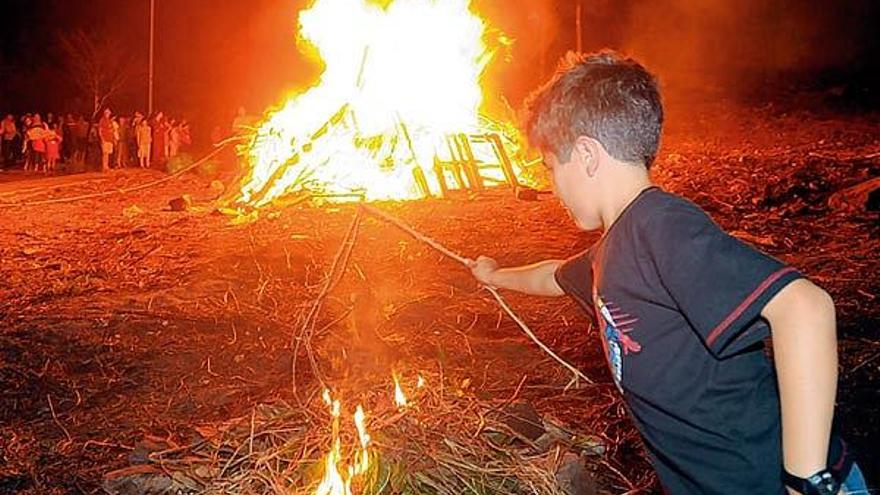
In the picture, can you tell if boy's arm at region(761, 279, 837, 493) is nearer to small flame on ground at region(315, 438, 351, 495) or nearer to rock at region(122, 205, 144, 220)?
small flame on ground at region(315, 438, 351, 495)

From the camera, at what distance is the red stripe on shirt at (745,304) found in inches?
65.3

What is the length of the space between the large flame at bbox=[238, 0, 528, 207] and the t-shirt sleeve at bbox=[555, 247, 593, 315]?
38.6 ft

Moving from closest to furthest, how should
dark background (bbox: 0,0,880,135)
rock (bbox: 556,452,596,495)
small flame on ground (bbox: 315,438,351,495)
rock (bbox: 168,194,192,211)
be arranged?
small flame on ground (bbox: 315,438,351,495) → rock (bbox: 556,452,596,495) → rock (bbox: 168,194,192,211) → dark background (bbox: 0,0,880,135)

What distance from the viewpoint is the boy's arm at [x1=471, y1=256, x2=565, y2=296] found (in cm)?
281

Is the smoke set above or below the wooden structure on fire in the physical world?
above

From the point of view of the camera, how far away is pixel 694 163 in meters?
15.3

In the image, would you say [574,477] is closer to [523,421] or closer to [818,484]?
[523,421]

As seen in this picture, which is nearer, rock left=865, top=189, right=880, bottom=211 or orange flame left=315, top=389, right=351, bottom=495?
orange flame left=315, top=389, right=351, bottom=495

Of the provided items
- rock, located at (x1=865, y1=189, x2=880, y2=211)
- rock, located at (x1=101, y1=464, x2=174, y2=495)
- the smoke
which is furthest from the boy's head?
the smoke

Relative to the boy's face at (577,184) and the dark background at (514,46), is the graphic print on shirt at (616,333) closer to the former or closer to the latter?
the boy's face at (577,184)

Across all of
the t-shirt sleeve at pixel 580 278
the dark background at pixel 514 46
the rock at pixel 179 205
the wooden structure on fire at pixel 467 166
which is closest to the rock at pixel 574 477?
the t-shirt sleeve at pixel 580 278

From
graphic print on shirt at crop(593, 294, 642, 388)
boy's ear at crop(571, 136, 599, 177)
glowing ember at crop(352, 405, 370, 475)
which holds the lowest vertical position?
glowing ember at crop(352, 405, 370, 475)

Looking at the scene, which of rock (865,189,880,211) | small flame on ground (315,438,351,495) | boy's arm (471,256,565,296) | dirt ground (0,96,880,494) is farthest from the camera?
rock (865,189,880,211)

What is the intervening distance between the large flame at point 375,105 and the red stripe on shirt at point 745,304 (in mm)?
12615
